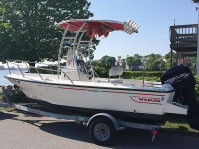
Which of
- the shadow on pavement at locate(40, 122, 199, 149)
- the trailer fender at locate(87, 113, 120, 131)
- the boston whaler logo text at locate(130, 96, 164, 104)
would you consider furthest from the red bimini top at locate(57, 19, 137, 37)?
the shadow on pavement at locate(40, 122, 199, 149)

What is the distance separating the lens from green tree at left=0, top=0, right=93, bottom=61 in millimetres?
11297

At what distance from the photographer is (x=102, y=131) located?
5.09 metres

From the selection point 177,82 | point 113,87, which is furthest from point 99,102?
point 177,82

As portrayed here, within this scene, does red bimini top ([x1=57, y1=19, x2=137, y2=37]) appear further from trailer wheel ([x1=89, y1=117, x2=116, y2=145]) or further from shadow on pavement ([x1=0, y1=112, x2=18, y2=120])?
shadow on pavement ([x1=0, y1=112, x2=18, y2=120])

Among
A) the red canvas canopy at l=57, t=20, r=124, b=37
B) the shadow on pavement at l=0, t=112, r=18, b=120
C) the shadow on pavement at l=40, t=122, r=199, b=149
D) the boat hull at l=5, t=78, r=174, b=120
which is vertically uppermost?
the red canvas canopy at l=57, t=20, r=124, b=37

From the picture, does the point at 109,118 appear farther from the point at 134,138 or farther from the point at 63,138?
the point at 63,138

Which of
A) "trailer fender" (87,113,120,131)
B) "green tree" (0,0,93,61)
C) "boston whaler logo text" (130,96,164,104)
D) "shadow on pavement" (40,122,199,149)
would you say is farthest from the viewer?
"green tree" (0,0,93,61)

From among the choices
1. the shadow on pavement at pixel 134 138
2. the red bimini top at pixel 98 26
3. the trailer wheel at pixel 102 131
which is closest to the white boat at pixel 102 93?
the red bimini top at pixel 98 26

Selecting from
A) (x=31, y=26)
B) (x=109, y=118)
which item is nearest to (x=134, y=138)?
(x=109, y=118)

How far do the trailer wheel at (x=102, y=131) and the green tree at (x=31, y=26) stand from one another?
7699 mm

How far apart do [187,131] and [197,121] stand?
33.8 inches

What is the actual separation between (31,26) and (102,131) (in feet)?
28.1

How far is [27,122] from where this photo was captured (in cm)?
662

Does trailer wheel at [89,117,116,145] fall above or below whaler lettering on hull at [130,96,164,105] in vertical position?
below
